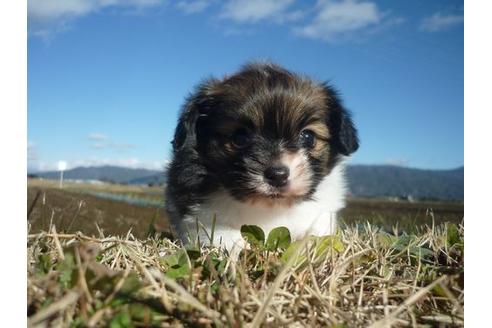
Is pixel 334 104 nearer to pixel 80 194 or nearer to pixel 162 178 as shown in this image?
pixel 162 178

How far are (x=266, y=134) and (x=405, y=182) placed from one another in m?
0.71

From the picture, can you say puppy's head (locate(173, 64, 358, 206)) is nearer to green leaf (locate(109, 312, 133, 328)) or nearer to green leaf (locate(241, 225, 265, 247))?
green leaf (locate(241, 225, 265, 247))

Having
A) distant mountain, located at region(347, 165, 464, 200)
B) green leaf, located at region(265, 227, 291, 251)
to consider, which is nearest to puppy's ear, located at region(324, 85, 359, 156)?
distant mountain, located at region(347, 165, 464, 200)

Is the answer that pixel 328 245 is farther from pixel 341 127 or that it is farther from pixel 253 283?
pixel 341 127

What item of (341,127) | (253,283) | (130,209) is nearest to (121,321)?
(253,283)

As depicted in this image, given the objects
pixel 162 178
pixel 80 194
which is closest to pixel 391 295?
pixel 162 178

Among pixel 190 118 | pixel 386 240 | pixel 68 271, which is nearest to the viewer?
pixel 68 271

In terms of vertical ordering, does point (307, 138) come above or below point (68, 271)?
above

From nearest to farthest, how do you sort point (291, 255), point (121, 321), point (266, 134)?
point (121, 321) → point (291, 255) → point (266, 134)

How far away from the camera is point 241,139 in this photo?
229 cm

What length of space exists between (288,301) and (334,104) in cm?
166

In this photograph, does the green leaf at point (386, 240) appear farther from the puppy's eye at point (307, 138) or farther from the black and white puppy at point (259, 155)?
the puppy's eye at point (307, 138)
